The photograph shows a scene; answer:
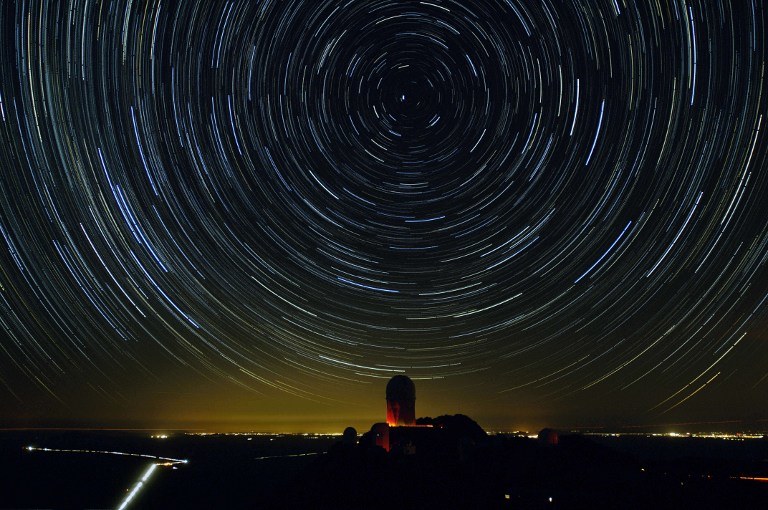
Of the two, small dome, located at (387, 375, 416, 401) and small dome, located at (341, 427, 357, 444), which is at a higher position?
small dome, located at (387, 375, 416, 401)

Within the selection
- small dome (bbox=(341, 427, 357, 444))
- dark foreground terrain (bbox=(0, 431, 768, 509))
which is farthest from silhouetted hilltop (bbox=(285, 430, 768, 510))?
small dome (bbox=(341, 427, 357, 444))

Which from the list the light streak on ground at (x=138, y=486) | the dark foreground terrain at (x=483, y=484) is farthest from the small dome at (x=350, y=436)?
the light streak on ground at (x=138, y=486)

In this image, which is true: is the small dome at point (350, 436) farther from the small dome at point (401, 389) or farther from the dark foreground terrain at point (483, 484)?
the small dome at point (401, 389)

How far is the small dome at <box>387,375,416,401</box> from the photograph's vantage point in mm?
41625

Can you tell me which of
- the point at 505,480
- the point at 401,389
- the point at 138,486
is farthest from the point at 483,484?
the point at 138,486

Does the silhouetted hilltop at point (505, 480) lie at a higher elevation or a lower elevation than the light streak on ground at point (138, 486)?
lower

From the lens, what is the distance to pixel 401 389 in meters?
41.8

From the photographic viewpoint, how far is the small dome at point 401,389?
4162 centimetres

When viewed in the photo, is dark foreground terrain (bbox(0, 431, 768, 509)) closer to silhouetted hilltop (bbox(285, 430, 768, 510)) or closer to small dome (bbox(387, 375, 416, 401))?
silhouetted hilltop (bbox(285, 430, 768, 510))

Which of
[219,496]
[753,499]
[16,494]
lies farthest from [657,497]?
[16,494]

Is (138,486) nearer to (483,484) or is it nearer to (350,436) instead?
(350,436)

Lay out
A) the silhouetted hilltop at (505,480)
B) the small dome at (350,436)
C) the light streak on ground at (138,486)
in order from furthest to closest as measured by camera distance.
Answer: the light streak on ground at (138,486) < the small dome at (350,436) < the silhouetted hilltop at (505,480)

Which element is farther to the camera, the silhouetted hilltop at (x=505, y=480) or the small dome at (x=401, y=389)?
the small dome at (x=401, y=389)

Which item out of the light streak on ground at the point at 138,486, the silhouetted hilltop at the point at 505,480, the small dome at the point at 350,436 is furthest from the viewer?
the light streak on ground at the point at 138,486
